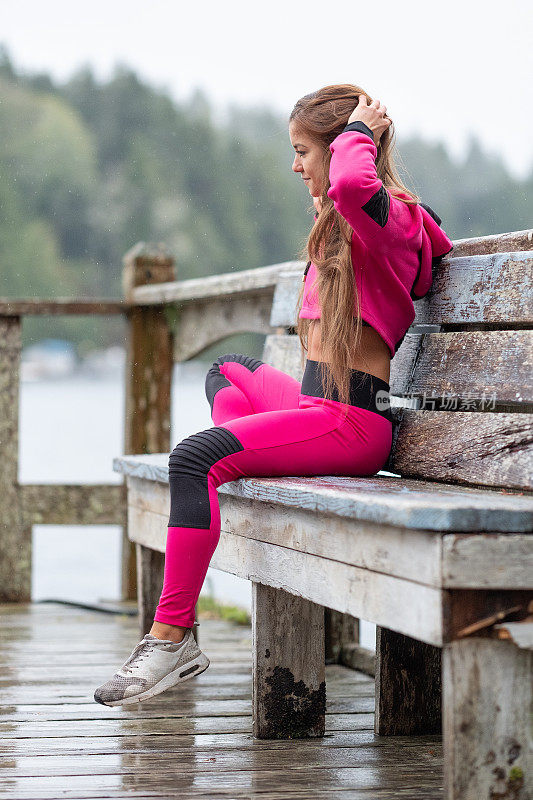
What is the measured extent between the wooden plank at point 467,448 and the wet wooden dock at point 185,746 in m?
0.52

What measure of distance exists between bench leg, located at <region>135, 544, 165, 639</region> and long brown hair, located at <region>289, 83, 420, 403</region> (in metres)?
0.83

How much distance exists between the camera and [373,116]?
85.5 inches

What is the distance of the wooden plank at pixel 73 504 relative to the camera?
3.73 meters

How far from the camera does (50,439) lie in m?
21.2

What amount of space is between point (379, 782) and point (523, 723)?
486mm

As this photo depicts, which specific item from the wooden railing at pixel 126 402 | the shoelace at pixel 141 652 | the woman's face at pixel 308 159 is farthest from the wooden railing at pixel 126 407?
the shoelace at pixel 141 652

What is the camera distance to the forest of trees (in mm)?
24359

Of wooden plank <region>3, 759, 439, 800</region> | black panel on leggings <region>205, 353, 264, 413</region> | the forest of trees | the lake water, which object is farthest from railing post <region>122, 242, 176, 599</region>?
the forest of trees

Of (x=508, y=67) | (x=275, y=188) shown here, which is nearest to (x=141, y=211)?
(x=275, y=188)

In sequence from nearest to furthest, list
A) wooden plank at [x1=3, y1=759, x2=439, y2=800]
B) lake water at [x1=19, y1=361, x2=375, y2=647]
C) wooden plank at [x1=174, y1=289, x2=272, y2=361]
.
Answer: wooden plank at [x1=3, y1=759, x2=439, y2=800], wooden plank at [x1=174, y1=289, x2=272, y2=361], lake water at [x1=19, y1=361, x2=375, y2=647]

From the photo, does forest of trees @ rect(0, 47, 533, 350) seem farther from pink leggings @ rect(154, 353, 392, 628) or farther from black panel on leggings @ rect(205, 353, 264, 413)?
pink leggings @ rect(154, 353, 392, 628)

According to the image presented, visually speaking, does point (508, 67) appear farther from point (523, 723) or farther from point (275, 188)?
point (523, 723)

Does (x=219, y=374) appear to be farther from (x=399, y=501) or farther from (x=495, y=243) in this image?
(x=399, y=501)

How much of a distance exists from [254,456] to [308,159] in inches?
24.9
